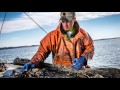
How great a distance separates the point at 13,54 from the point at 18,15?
655 millimetres

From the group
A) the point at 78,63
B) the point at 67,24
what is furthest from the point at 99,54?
the point at 67,24

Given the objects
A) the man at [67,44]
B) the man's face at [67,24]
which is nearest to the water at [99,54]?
the man at [67,44]

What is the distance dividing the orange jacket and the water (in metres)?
0.09

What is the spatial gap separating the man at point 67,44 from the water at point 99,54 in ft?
0.28

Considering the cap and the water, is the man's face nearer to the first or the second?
the cap

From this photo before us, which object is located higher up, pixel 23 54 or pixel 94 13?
pixel 94 13

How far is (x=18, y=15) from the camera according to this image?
388 centimetres

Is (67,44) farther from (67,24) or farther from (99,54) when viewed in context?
(99,54)

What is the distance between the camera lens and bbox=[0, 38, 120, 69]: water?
3.87 m

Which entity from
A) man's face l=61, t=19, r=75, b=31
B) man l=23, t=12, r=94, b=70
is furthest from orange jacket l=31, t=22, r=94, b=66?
man's face l=61, t=19, r=75, b=31

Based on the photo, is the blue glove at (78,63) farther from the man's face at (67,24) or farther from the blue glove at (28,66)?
the blue glove at (28,66)
